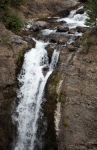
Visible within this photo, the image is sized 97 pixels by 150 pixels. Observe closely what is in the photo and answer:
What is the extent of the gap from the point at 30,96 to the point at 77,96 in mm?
3769

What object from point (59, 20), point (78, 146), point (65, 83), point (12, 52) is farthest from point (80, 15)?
point (78, 146)

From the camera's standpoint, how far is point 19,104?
65.8 feet

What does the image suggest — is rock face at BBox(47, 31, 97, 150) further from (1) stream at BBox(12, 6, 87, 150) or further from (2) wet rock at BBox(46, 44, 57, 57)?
(2) wet rock at BBox(46, 44, 57, 57)

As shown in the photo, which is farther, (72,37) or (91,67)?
(72,37)

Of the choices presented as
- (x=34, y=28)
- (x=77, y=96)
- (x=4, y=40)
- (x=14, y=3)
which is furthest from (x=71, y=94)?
(x=14, y=3)

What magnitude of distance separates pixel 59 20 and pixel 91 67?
49.6 ft

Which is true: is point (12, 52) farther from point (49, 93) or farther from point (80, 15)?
point (80, 15)

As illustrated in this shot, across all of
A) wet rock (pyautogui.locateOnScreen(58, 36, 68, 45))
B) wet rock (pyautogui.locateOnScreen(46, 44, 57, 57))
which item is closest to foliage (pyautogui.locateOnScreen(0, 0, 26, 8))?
wet rock (pyautogui.locateOnScreen(58, 36, 68, 45))

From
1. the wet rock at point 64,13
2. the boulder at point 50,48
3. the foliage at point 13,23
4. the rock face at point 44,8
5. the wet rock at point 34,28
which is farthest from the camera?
the wet rock at point 64,13

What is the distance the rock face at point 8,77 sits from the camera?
19.4m

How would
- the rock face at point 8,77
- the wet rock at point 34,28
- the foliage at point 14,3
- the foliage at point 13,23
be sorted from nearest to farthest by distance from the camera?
the rock face at point 8,77 → the foliage at point 13,23 → the wet rock at point 34,28 → the foliage at point 14,3

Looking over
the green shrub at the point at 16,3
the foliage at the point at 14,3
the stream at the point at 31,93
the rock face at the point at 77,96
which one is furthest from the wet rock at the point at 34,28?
the rock face at the point at 77,96

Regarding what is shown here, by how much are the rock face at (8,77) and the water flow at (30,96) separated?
0.54m

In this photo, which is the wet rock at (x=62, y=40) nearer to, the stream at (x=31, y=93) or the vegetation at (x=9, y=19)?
the stream at (x=31, y=93)
